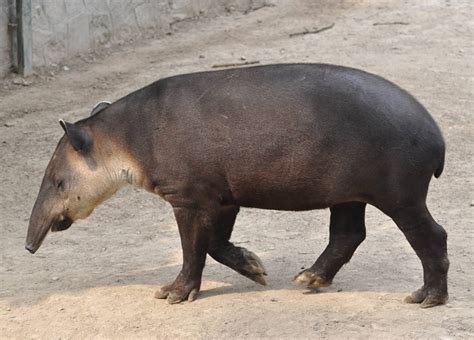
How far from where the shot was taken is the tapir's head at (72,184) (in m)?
6.75

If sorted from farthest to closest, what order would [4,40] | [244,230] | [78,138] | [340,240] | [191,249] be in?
[4,40]
[244,230]
[340,240]
[78,138]
[191,249]

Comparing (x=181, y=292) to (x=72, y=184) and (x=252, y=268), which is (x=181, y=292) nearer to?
(x=252, y=268)

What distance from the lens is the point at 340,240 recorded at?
267 inches

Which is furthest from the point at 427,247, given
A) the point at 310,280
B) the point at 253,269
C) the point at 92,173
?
the point at 92,173

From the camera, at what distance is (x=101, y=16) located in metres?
13.3

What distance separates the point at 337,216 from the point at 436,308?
2.99 ft

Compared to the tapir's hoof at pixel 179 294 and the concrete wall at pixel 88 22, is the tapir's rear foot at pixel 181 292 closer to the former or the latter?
the tapir's hoof at pixel 179 294

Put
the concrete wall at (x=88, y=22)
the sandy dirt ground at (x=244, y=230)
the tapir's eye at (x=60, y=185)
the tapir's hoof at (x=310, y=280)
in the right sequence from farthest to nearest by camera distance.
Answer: the concrete wall at (x=88, y=22) → the tapir's eye at (x=60, y=185) → the tapir's hoof at (x=310, y=280) → the sandy dirt ground at (x=244, y=230)

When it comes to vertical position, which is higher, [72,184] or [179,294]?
[72,184]

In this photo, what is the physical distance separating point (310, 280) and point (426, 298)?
30.6 inches

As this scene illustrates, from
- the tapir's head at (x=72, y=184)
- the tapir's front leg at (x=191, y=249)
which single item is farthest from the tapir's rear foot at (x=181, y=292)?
the tapir's head at (x=72, y=184)

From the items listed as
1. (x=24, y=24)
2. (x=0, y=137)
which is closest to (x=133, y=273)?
(x=0, y=137)

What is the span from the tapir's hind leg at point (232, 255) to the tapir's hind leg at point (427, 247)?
1.03 meters

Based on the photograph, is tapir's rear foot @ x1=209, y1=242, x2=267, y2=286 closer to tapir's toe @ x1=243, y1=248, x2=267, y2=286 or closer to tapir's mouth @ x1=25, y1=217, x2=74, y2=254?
tapir's toe @ x1=243, y1=248, x2=267, y2=286
